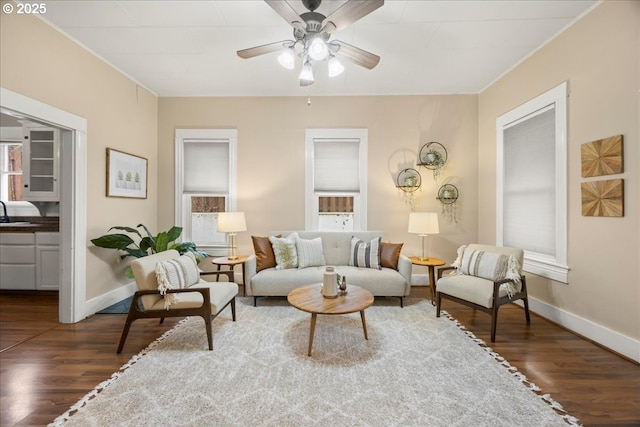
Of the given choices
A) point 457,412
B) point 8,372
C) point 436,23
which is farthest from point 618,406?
point 8,372

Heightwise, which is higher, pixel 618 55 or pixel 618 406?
pixel 618 55

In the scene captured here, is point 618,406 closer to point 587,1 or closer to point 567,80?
point 567,80

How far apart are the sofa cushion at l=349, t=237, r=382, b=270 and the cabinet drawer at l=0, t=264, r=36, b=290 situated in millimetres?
4631

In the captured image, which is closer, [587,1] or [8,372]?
[8,372]

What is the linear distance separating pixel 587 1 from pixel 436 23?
4.24ft

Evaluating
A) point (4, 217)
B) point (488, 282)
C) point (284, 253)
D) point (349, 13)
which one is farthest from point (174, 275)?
point (4, 217)

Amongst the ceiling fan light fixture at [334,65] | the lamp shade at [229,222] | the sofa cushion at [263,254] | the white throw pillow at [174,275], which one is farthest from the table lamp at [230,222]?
the ceiling fan light fixture at [334,65]

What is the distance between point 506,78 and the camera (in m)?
3.81

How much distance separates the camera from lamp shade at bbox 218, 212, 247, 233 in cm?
388

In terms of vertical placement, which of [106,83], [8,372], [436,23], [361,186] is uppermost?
[436,23]

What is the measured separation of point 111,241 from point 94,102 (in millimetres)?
1700

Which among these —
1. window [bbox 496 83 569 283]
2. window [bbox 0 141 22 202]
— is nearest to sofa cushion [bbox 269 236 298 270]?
window [bbox 496 83 569 283]

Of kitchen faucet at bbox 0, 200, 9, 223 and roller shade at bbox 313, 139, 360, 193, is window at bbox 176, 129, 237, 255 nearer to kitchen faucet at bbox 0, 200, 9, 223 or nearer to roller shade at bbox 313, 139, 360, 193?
roller shade at bbox 313, 139, 360, 193

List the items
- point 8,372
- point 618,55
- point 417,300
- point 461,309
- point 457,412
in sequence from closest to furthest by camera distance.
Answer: point 457,412 → point 8,372 → point 618,55 → point 461,309 → point 417,300
